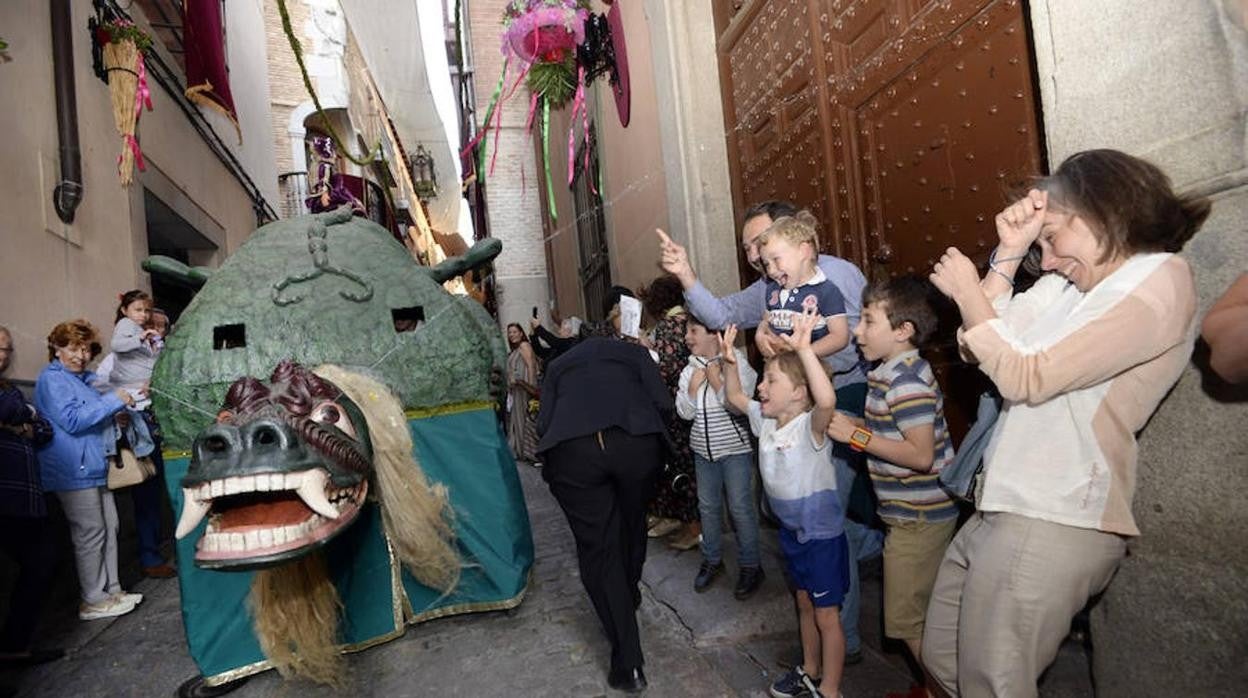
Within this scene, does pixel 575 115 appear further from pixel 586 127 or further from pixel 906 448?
pixel 906 448

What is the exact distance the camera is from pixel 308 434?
2352mm

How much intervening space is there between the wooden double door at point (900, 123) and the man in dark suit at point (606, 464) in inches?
51.5

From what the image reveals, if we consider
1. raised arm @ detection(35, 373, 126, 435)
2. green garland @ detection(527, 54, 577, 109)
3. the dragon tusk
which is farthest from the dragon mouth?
green garland @ detection(527, 54, 577, 109)

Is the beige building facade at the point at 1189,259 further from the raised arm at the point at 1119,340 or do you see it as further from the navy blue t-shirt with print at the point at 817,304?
the navy blue t-shirt with print at the point at 817,304

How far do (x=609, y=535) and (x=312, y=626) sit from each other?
1213 mm

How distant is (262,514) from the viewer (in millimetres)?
2330

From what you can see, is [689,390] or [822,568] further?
[689,390]

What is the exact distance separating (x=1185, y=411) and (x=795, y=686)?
5.15 ft

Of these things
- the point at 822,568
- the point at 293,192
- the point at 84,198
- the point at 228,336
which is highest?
the point at 293,192

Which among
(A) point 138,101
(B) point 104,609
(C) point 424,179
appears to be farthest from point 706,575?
(C) point 424,179

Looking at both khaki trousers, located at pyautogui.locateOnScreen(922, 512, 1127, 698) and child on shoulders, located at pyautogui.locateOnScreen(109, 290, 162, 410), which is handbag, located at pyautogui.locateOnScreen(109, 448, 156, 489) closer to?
child on shoulders, located at pyautogui.locateOnScreen(109, 290, 162, 410)

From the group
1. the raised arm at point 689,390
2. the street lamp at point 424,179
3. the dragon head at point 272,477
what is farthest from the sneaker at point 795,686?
the street lamp at point 424,179

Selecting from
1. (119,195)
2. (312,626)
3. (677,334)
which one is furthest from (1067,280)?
(119,195)

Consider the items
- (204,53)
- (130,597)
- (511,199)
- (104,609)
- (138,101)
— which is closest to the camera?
(104,609)
